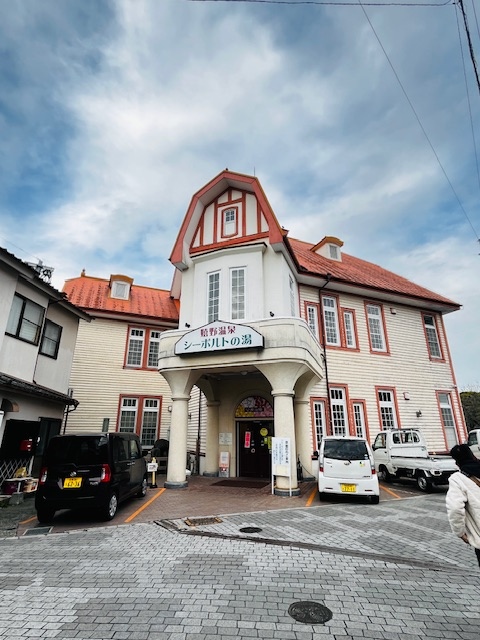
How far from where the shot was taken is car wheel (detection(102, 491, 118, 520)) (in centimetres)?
789

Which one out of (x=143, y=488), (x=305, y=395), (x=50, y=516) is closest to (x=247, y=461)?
(x=305, y=395)

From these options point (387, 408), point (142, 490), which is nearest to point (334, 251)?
point (387, 408)

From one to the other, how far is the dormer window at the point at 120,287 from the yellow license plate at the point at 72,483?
1537 centimetres

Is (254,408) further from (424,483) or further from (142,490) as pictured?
(424,483)

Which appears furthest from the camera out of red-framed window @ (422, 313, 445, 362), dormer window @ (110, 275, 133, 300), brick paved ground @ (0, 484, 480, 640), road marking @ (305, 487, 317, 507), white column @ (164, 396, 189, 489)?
dormer window @ (110, 275, 133, 300)

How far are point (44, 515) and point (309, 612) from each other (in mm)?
6843

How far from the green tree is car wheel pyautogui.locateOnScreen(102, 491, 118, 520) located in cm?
4532

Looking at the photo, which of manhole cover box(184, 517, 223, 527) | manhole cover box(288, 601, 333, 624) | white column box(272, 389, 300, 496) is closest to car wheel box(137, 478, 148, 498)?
manhole cover box(184, 517, 223, 527)

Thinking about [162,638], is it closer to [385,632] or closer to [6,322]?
[385,632]

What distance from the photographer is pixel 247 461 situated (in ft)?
50.5

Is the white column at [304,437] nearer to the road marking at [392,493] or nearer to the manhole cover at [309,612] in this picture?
the road marking at [392,493]

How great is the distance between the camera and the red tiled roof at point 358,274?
1795 cm

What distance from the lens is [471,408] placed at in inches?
1801

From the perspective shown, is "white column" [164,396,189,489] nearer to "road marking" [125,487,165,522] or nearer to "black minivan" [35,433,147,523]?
"road marking" [125,487,165,522]
